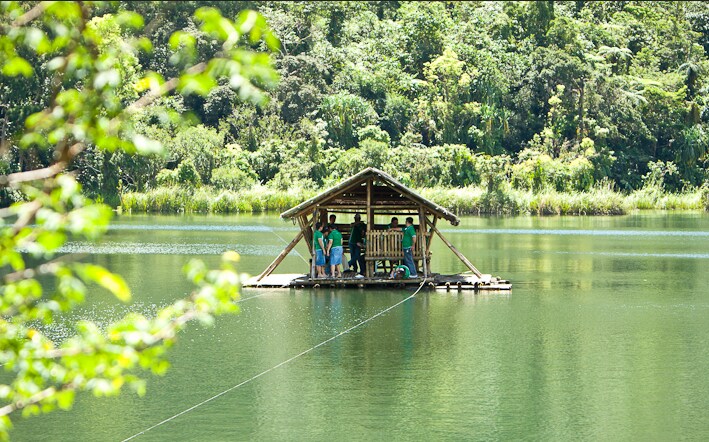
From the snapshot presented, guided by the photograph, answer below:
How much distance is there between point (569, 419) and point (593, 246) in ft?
85.0

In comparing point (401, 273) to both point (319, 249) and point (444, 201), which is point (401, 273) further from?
point (444, 201)

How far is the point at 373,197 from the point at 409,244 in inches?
82.5

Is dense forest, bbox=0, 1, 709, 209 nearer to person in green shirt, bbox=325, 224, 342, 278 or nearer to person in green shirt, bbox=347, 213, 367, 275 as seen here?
person in green shirt, bbox=347, 213, 367, 275

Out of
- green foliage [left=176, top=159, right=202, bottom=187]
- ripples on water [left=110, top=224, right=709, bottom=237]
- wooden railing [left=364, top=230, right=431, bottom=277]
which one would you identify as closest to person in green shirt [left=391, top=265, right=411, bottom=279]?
wooden railing [left=364, top=230, right=431, bottom=277]

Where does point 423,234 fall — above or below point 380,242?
above

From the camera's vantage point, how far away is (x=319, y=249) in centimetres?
2433

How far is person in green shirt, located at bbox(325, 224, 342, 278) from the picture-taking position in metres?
24.0

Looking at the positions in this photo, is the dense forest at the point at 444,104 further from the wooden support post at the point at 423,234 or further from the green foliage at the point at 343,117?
the wooden support post at the point at 423,234

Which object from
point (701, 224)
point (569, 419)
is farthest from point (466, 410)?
point (701, 224)

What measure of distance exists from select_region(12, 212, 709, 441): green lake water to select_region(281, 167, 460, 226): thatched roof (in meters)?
1.75

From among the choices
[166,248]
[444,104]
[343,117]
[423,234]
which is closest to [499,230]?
[166,248]

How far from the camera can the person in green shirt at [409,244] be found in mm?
23891

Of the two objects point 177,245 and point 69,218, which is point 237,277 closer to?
point 69,218

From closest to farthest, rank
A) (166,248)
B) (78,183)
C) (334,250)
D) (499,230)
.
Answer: (78,183) < (334,250) < (166,248) < (499,230)
